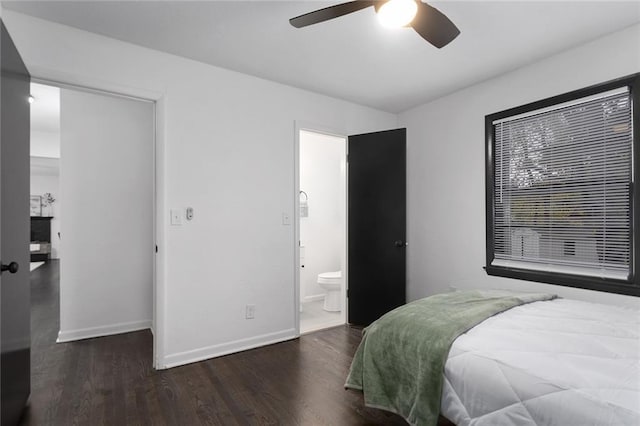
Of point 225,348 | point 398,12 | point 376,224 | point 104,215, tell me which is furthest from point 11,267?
point 376,224

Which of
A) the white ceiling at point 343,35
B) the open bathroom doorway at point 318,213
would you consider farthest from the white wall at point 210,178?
the open bathroom doorway at point 318,213

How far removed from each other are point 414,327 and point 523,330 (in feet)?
1.72

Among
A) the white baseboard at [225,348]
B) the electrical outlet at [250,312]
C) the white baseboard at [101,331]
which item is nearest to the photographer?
the white baseboard at [225,348]

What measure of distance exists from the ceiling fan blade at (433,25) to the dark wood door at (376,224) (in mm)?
1732

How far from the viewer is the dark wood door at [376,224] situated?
142 inches

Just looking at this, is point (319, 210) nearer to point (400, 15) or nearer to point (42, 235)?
point (400, 15)

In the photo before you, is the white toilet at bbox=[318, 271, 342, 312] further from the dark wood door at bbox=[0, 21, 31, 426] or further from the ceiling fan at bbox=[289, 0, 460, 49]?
the ceiling fan at bbox=[289, 0, 460, 49]

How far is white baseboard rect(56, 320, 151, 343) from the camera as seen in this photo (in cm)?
322

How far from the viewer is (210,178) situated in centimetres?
288

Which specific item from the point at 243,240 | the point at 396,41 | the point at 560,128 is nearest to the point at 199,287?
the point at 243,240

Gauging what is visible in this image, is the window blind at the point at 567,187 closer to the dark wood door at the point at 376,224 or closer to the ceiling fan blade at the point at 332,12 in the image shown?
the dark wood door at the point at 376,224

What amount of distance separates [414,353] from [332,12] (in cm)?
178

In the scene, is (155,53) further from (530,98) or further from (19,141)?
(530,98)

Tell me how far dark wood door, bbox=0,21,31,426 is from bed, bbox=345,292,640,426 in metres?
1.85
